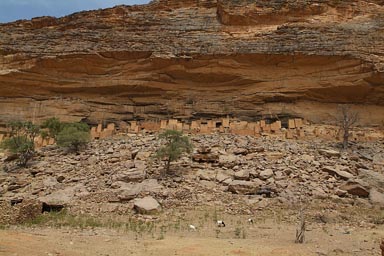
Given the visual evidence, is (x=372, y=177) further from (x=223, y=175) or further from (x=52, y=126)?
(x=52, y=126)

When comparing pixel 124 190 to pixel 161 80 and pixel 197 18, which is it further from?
pixel 197 18

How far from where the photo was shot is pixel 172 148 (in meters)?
15.2

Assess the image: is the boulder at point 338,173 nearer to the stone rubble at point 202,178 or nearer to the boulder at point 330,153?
the stone rubble at point 202,178

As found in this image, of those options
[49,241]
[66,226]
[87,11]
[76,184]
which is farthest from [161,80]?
[49,241]

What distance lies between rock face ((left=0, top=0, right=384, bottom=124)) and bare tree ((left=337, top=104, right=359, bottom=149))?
19.7 inches

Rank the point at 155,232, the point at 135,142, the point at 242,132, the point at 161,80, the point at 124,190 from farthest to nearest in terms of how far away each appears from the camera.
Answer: the point at 161,80 < the point at 242,132 < the point at 135,142 < the point at 124,190 < the point at 155,232

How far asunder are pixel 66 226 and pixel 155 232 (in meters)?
2.09

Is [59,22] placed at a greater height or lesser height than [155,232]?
greater

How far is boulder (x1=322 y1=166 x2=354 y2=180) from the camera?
47.9 ft

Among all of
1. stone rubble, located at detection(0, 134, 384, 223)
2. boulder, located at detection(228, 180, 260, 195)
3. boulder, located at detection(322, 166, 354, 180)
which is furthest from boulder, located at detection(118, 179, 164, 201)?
boulder, located at detection(322, 166, 354, 180)

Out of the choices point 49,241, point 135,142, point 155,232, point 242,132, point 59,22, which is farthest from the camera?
point 59,22

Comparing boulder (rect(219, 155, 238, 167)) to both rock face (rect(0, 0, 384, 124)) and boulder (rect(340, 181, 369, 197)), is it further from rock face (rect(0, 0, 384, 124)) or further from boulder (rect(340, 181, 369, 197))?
rock face (rect(0, 0, 384, 124))

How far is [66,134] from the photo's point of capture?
1817cm

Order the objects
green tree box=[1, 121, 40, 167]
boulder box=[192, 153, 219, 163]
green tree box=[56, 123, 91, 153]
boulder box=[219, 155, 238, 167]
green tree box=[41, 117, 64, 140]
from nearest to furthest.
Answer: boulder box=[219, 155, 238, 167] → boulder box=[192, 153, 219, 163] → green tree box=[1, 121, 40, 167] → green tree box=[56, 123, 91, 153] → green tree box=[41, 117, 64, 140]
